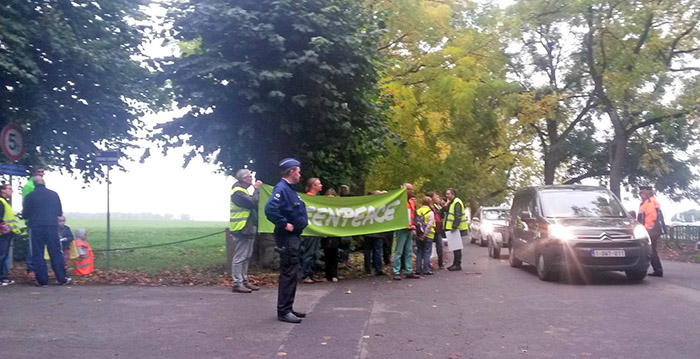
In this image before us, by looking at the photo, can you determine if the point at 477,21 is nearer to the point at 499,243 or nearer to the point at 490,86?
the point at 490,86

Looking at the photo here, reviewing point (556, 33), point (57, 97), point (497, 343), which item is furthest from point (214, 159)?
point (556, 33)

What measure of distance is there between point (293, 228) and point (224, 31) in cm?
592

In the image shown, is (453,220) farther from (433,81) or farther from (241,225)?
(433,81)

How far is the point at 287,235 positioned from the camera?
857cm

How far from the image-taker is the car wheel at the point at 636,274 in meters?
12.9

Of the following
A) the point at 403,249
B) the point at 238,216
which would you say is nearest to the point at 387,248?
the point at 403,249

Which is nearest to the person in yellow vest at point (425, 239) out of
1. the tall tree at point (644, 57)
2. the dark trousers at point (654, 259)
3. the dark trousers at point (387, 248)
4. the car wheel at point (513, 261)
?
the dark trousers at point (387, 248)

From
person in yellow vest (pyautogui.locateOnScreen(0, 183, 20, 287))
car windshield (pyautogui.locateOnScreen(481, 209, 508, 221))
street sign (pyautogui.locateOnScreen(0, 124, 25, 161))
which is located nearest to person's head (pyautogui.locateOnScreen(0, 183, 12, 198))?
person in yellow vest (pyautogui.locateOnScreen(0, 183, 20, 287))

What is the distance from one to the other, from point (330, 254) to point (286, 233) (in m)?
4.86

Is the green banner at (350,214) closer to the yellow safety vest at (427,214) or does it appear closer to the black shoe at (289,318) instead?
the yellow safety vest at (427,214)

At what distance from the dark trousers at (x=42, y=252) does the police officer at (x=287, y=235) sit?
5.11 m

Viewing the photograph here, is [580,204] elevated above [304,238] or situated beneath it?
elevated above

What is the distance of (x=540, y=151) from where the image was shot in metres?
46.4

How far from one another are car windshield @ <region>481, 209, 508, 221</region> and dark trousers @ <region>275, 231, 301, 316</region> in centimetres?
1899
